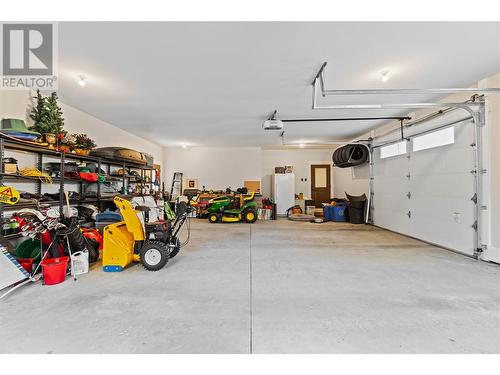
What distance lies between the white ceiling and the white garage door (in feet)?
3.02

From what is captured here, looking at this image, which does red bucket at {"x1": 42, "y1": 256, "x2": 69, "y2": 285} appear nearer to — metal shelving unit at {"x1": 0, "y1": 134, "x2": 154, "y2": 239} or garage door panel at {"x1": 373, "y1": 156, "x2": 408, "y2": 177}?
metal shelving unit at {"x1": 0, "y1": 134, "x2": 154, "y2": 239}

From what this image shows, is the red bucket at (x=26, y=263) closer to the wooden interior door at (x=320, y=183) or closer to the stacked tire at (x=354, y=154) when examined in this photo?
the stacked tire at (x=354, y=154)

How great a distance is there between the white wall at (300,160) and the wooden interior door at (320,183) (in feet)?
0.57

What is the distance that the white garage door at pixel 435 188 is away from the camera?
10.9 ft

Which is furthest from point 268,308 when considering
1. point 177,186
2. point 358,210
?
point 177,186

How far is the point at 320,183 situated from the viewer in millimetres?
8617

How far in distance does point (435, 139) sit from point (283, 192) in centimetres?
475

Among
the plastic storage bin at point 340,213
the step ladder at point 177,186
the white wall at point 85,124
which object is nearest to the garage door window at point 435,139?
the plastic storage bin at point 340,213

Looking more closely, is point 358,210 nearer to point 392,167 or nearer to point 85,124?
point 392,167

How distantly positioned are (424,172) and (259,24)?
165 inches

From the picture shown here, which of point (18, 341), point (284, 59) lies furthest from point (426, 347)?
point (284, 59)

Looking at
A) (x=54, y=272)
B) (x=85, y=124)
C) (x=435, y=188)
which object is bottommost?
(x=54, y=272)

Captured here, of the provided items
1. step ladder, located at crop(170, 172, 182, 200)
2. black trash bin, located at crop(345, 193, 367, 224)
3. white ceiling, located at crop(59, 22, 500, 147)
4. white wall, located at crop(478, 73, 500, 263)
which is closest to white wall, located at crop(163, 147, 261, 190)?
step ladder, located at crop(170, 172, 182, 200)
